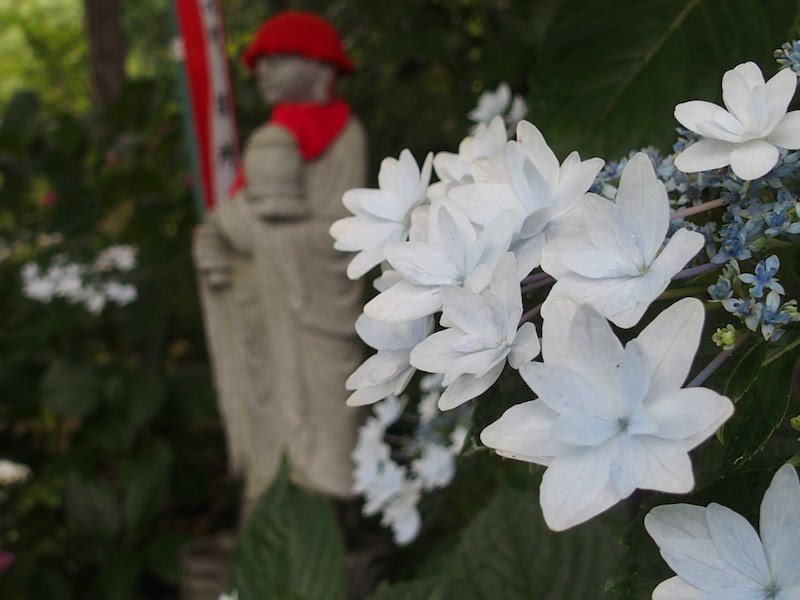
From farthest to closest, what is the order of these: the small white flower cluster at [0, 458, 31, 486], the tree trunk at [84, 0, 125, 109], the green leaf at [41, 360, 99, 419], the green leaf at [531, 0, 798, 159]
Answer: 1. the tree trunk at [84, 0, 125, 109]
2. the small white flower cluster at [0, 458, 31, 486]
3. the green leaf at [41, 360, 99, 419]
4. the green leaf at [531, 0, 798, 159]

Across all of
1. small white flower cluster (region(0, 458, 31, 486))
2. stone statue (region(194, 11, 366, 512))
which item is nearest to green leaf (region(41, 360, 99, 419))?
small white flower cluster (region(0, 458, 31, 486))

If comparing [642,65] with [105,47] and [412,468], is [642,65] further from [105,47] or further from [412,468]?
[105,47]

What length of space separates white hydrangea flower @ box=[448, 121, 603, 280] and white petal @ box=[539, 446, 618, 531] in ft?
0.21

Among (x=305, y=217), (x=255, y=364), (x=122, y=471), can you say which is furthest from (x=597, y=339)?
(x=122, y=471)

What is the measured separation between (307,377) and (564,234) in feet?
4.60

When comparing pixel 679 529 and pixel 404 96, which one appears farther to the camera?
pixel 404 96

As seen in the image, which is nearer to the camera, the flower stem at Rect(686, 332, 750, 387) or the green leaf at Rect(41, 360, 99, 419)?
the flower stem at Rect(686, 332, 750, 387)

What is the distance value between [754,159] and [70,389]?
2.08 meters

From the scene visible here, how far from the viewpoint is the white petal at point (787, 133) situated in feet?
0.85

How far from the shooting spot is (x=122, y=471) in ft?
7.16

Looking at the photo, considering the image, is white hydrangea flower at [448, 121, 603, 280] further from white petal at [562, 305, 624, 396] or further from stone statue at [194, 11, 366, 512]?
stone statue at [194, 11, 366, 512]

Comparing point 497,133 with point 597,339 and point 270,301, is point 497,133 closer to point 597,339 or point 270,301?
point 597,339

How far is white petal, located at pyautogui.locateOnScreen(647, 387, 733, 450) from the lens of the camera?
215 millimetres

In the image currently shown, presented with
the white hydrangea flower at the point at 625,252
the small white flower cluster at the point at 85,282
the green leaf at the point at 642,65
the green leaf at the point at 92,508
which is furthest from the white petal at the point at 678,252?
the green leaf at the point at 92,508
